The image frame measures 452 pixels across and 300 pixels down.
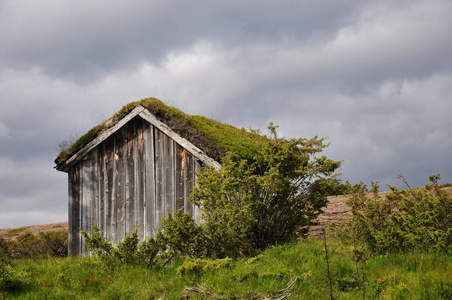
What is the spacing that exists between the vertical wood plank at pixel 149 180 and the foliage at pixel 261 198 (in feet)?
6.18

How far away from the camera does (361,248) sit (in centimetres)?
979

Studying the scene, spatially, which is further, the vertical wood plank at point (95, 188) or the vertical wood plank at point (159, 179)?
the vertical wood plank at point (95, 188)

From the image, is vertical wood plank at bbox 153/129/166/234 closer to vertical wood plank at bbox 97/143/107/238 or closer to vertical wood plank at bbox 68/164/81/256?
vertical wood plank at bbox 97/143/107/238

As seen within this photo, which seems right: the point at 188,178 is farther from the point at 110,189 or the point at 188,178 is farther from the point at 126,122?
the point at 110,189

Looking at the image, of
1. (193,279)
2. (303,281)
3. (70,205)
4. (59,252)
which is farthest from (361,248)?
(59,252)

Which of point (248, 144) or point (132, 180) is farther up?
point (248, 144)

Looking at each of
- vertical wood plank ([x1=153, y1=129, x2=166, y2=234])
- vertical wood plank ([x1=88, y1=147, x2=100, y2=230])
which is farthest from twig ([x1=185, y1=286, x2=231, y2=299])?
vertical wood plank ([x1=88, y1=147, x2=100, y2=230])

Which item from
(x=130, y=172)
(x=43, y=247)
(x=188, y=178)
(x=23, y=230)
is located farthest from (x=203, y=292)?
(x=23, y=230)

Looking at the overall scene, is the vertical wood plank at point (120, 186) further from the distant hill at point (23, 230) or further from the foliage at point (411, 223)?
the distant hill at point (23, 230)

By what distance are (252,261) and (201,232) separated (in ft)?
5.02

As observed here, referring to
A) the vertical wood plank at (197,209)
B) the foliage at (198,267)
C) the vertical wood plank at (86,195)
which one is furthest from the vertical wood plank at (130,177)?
the foliage at (198,267)

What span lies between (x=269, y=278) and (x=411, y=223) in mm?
4028

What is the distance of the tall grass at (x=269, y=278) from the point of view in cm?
761

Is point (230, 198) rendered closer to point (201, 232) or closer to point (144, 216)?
point (201, 232)
